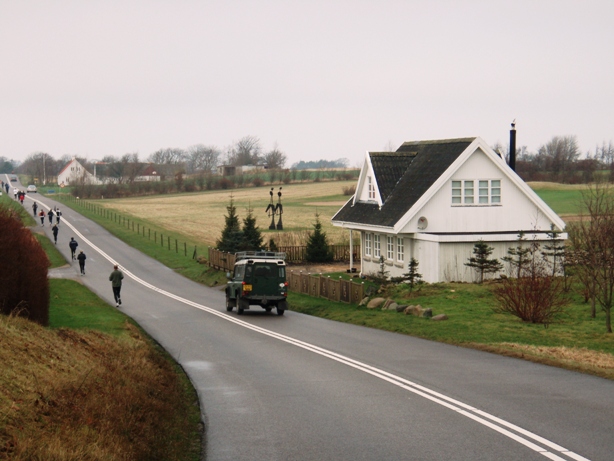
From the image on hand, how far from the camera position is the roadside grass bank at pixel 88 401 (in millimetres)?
9016

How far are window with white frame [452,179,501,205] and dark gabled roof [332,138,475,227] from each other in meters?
1.18

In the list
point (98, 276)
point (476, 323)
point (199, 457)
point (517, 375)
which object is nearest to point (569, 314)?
point (476, 323)

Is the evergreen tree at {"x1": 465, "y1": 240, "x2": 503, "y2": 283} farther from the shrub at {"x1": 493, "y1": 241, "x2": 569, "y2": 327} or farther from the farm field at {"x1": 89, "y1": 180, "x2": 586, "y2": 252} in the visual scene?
the farm field at {"x1": 89, "y1": 180, "x2": 586, "y2": 252}

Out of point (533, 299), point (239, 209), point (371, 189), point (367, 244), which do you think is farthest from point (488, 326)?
point (239, 209)

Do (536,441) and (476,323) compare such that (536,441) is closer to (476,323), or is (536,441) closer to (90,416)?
(90,416)

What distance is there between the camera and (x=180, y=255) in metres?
63.3

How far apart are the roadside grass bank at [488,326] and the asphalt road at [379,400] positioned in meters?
0.73

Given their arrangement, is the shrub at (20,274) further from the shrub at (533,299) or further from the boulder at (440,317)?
the shrub at (533,299)

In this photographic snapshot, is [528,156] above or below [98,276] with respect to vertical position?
above

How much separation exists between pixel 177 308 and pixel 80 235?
44.9 m

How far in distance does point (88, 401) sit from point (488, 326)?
14.9 metres

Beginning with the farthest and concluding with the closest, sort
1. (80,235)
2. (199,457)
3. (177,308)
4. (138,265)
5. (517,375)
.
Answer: (80,235) < (138,265) < (177,308) < (517,375) < (199,457)

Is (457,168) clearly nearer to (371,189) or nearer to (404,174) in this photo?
(404,174)

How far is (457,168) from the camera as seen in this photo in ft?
130
